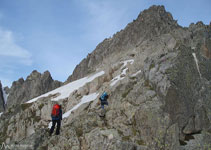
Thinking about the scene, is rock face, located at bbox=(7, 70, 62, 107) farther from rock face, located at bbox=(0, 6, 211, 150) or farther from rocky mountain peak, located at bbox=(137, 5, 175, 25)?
rock face, located at bbox=(0, 6, 211, 150)

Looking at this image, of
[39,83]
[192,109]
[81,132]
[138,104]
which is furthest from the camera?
[39,83]

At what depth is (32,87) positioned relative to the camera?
138 meters

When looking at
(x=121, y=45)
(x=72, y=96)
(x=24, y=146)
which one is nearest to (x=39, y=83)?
→ (x=121, y=45)

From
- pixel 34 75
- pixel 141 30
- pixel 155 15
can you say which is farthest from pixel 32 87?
pixel 155 15

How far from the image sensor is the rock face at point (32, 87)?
134225 mm

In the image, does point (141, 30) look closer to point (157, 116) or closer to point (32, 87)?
point (157, 116)

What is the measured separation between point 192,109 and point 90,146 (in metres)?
11.2

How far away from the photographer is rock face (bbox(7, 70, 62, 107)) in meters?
134

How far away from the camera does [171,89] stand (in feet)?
57.4

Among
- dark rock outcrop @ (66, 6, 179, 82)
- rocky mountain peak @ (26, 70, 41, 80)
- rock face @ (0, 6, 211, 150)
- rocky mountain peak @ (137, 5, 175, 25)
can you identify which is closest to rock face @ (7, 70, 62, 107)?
rocky mountain peak @ (26, 70, 41, 80)

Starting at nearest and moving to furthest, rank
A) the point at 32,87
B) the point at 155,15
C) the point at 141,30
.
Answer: the point at 141,30 < the point at 155,15 < the point at 32,87

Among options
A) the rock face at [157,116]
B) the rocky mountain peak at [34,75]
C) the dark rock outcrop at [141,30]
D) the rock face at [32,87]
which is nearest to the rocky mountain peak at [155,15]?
the dark rock outcrop at [141,30]

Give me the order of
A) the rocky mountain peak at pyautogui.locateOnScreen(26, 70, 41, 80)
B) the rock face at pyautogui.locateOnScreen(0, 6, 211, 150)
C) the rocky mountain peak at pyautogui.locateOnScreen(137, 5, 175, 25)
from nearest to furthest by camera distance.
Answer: the rock face at pyautogui.locateOnScreen(0, 6, 211, 150), the rocky mountain peak at pyautogui.locateOnScreen(137, 5, 175, 25), the rocky mountain peak at pyautogui.locateOnScreen(26, 70, 41, 80)

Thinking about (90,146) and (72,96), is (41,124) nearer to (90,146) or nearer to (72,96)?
(72,96)
